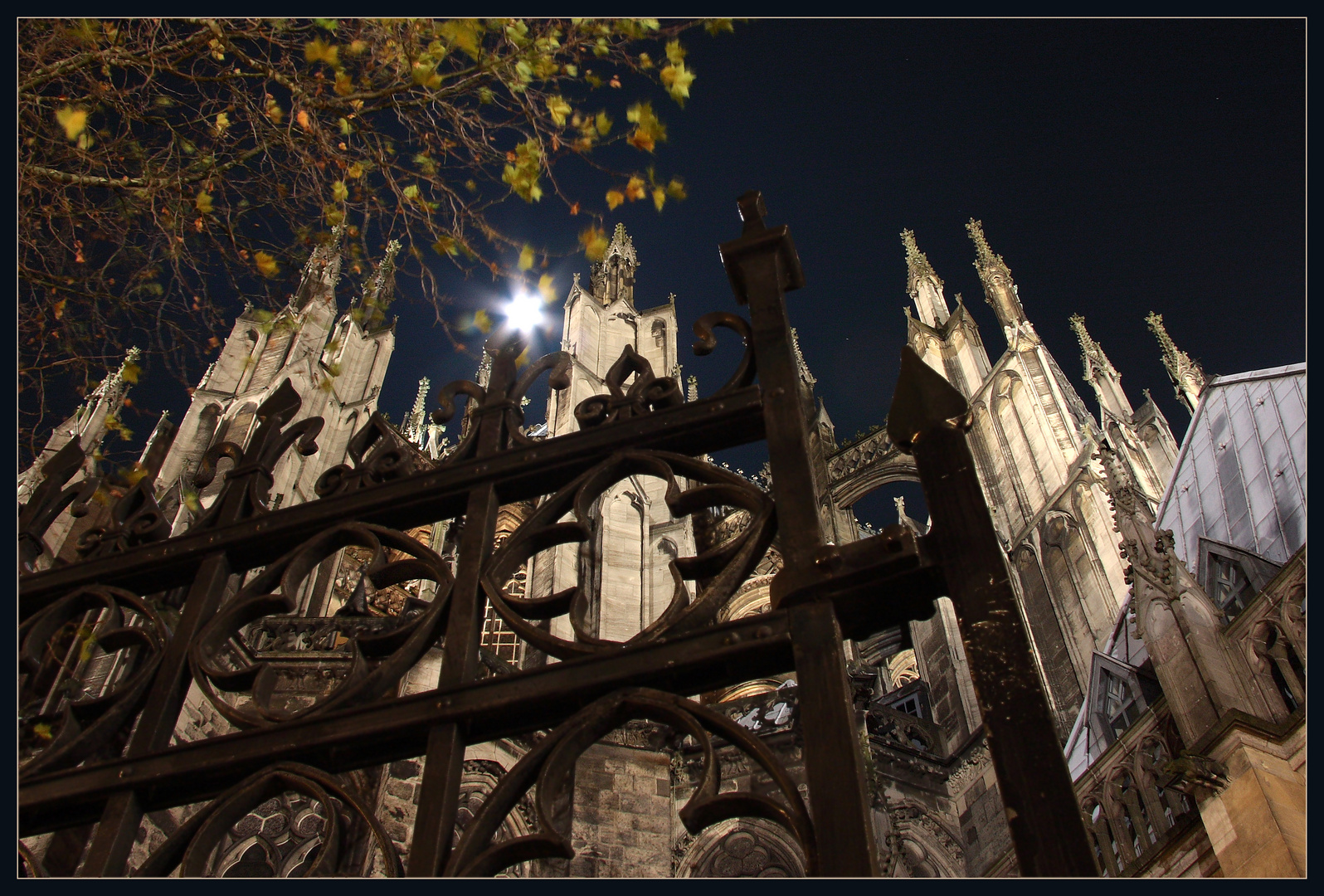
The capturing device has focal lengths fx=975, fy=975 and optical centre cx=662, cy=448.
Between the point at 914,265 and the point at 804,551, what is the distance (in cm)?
3128

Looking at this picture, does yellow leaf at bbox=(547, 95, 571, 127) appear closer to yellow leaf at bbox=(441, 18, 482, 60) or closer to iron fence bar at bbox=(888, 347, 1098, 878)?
yellow leaf at bbox=(441, 18, 482, 60)

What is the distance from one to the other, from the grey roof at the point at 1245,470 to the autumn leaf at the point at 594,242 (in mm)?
12698

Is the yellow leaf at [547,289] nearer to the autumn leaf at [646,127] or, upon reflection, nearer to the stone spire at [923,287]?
the autumn leaf at [646,127]

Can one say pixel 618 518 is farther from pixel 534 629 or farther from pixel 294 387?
pixel 534 629

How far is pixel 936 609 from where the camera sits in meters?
2.64

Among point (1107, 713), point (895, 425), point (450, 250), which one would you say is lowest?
point (895, 425)

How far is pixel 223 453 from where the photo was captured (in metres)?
2.97

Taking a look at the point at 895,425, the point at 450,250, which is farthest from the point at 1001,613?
the point at 450,250

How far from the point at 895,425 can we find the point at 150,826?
33.2ft

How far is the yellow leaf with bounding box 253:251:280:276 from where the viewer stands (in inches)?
180

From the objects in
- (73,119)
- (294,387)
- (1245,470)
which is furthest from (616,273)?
(73,119)

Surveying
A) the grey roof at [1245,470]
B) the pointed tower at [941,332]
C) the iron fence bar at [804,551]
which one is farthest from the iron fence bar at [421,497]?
the pointed tower at [941,332]

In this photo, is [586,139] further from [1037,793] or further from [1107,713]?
[1107,713]

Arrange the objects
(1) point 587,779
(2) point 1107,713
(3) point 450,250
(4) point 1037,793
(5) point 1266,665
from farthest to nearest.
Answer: (2) point 1107,713 → (1) point 587,779 → (5) point 1266,665 → (3) point 450,250 → (4) point 1037,793
